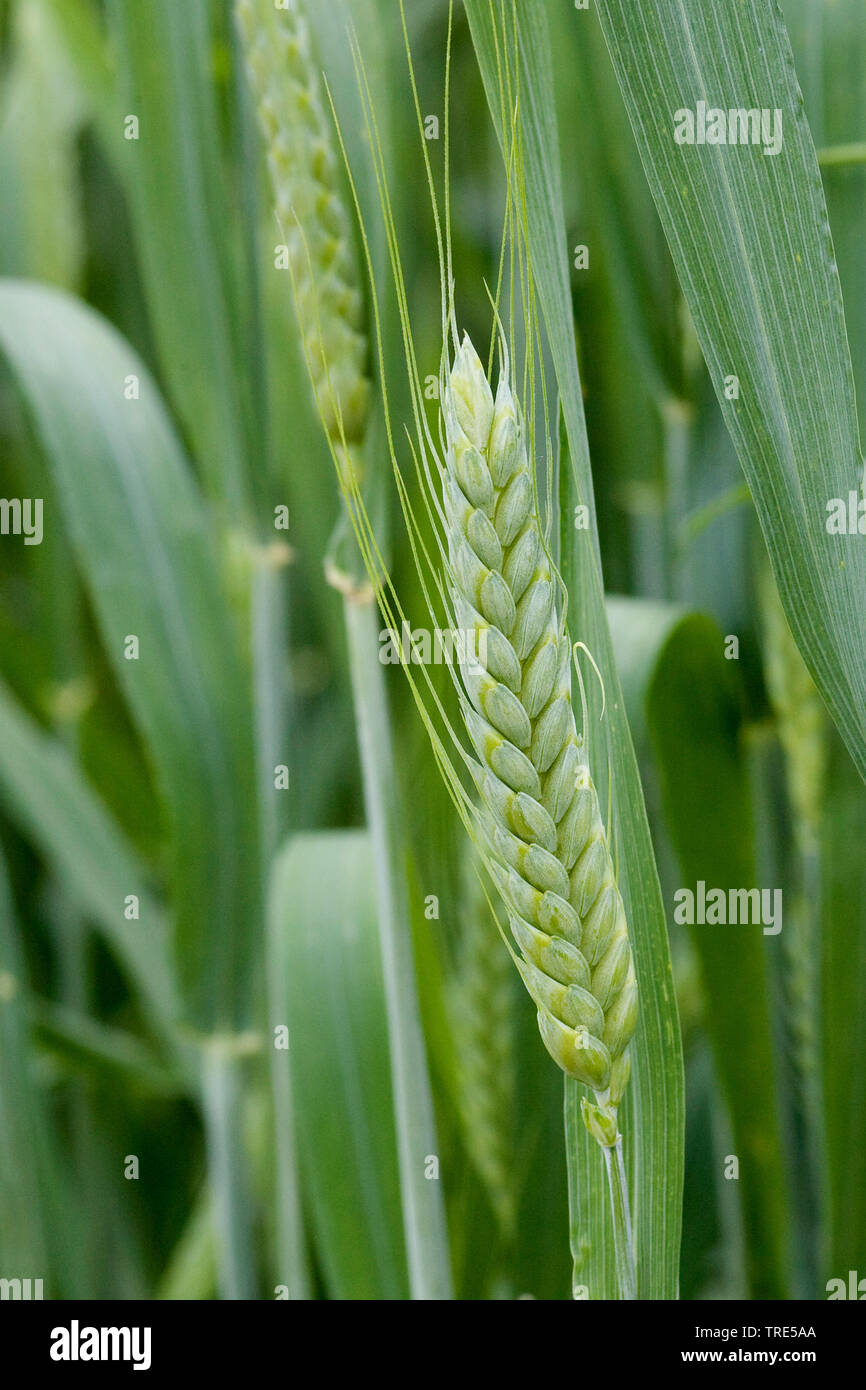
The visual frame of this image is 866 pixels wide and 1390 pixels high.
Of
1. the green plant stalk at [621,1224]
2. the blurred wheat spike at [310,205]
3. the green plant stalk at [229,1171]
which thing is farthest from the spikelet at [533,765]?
the green plant stalk at [229,1171]

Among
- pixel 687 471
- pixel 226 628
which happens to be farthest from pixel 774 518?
pixel 226 628

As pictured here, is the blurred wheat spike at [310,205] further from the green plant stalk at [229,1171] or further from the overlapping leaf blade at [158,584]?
the green plant stalk at [229,1171]

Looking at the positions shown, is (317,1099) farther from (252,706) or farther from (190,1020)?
(252,706)

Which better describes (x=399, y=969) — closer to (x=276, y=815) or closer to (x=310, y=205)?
(x=276, y=815)

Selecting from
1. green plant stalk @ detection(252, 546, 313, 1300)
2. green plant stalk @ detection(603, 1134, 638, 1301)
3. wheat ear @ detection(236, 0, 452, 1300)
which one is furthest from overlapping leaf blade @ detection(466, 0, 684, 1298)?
green plant stalk @ detection(252, 546, 313, 1300)
